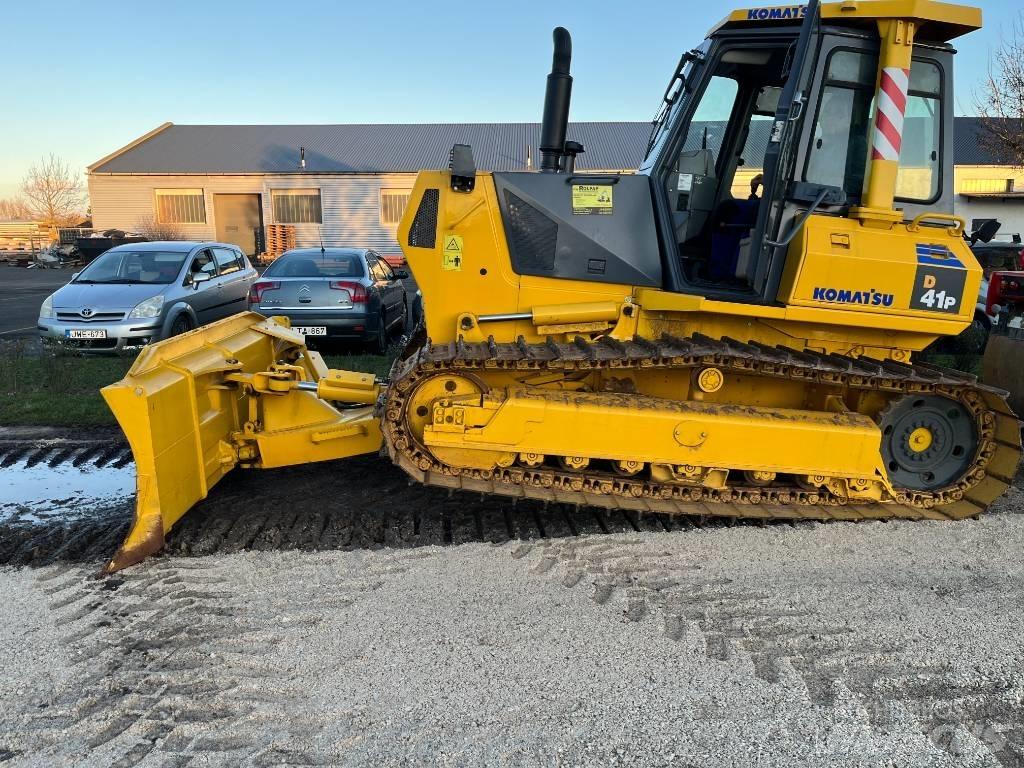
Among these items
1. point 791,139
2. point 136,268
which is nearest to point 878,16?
point 791,139

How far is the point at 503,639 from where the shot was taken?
10.6 feet

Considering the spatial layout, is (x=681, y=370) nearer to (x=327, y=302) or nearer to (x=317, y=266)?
(x=327, y=302)

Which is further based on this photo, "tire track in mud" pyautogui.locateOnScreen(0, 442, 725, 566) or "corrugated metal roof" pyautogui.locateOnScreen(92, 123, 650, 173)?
"corrugated metal roof" pyautogui.locateOnScreen(92, 123, 650, 173)

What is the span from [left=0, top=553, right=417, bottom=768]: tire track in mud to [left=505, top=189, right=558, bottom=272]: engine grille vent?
77.9 inches

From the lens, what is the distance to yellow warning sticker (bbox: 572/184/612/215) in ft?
14.6

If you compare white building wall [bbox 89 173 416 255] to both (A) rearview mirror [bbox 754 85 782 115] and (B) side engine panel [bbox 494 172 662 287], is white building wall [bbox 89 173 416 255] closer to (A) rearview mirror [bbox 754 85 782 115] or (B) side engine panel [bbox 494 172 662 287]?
(A) rearview mirror [bbox 754 85 782 115]

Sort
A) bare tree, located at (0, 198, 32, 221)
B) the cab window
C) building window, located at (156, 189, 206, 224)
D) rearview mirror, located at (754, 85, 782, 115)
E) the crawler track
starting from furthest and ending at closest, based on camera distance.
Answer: bare tree, located at (0, 198, 32, 221), building window, located at (156, 189, 206, 224), rearview mirror, located at (754, 85, 782, 115), the cab window, the crawler track

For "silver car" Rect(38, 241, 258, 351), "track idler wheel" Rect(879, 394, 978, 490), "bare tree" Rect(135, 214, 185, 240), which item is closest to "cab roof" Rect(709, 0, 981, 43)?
"track idler wheel" Rect(879, 394, 978, 490)

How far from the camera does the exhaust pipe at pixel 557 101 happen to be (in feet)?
14.5

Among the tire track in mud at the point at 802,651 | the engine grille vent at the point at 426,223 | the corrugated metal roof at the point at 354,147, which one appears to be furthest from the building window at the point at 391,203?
the tire track in mud at the point at 802,651

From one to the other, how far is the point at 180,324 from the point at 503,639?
8.21 metres

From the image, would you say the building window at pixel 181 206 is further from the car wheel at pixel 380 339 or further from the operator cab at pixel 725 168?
the operator cab at pixel 725 168

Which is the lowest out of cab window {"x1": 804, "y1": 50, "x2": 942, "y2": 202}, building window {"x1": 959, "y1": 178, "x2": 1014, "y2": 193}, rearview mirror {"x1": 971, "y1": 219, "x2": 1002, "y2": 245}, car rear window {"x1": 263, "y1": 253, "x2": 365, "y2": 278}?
car rear window {"x1": 263, "y1": 253, "x2": 365, "y2": 278}

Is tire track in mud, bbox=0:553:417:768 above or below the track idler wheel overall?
below
